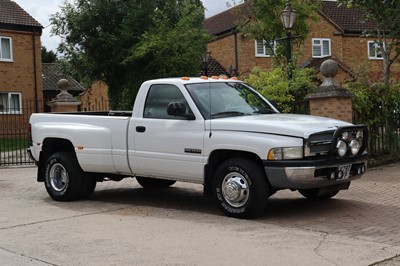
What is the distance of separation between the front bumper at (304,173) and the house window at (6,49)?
25.2m

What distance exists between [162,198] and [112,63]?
14695 millimetres

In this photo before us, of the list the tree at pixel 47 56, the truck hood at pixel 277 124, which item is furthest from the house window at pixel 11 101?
the tree at pixel 47 56

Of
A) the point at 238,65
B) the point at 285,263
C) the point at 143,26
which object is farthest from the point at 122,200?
the point at 238,65

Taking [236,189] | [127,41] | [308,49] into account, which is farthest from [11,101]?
[236,189]

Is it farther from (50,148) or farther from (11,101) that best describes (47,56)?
(50,148)

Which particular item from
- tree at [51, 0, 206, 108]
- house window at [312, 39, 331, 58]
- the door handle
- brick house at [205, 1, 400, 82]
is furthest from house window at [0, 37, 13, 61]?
the door handle

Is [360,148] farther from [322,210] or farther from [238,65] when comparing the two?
[238,65]

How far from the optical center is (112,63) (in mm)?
23469

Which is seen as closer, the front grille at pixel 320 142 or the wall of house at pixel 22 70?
the front grille at pixel 320 142

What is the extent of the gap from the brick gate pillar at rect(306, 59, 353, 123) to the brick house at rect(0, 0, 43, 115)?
20164mm

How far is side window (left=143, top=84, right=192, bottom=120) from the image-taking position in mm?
8375

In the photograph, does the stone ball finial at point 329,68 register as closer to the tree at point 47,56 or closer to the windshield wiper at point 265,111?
the windshield wiper at point 265,111

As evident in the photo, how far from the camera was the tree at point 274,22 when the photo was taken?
67.5 ft

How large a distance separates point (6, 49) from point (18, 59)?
777mm
